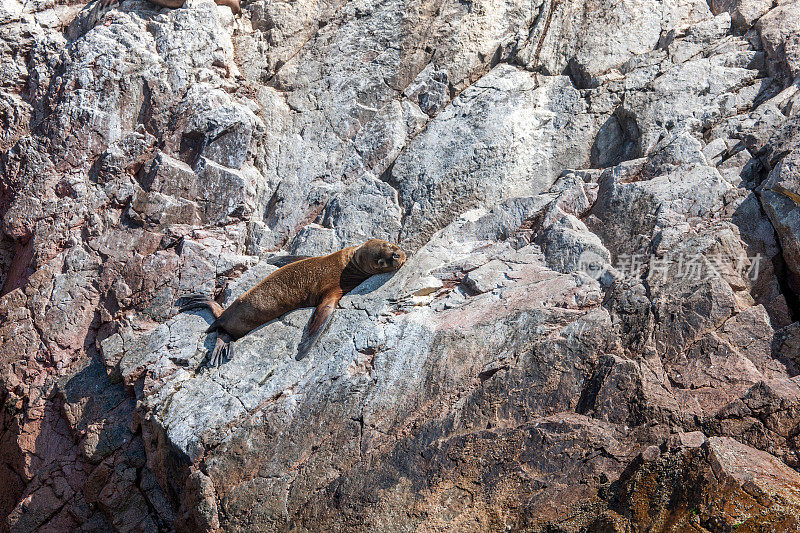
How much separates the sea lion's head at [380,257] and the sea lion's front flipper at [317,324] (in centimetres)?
57

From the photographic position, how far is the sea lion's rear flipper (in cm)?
713

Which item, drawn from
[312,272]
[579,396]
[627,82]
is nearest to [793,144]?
[627,82]

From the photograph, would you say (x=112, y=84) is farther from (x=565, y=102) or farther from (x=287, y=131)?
(x=565, y=102)

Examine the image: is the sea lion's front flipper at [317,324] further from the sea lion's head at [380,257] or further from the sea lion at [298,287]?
the sea lion's head at [380,257]

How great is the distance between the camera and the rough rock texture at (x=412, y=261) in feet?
18.3

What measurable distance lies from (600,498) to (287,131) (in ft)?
22.7

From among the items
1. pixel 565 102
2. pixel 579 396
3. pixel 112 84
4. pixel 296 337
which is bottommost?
pixel 296 337

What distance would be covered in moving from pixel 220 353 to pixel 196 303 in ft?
3.71

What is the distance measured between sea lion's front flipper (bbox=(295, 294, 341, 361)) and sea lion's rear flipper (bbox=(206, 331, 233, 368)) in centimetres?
84

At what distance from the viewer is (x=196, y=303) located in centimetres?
807

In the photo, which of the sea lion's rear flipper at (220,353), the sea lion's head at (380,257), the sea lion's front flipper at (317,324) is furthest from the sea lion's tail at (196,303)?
the sea lion's head at (380,257)

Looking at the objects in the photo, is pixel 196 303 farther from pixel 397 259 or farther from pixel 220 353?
pixel 397 259

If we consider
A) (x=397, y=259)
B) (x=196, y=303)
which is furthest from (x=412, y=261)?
(x=196, y=303)

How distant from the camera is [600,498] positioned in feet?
17.1
